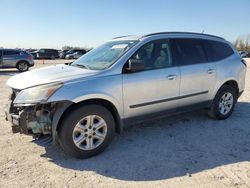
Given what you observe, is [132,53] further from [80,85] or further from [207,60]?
[207,60]

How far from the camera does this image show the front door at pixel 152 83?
4215 mm

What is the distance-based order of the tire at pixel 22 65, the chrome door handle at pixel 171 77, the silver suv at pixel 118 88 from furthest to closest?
the tire at pixel 22 65 → the chrome door handle at pixel 171 77 → the silver suv at pixel 118 88

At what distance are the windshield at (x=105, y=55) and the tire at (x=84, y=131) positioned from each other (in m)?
0.74

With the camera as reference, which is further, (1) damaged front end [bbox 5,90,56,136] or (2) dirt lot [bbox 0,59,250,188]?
(1) damaged front end [bbox 5,90,56,136]

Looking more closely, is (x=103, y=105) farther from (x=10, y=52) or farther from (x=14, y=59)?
(x=10, y=52)

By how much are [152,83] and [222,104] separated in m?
2.17

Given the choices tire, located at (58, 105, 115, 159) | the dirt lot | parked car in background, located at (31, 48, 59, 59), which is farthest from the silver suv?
parked car in background, located at (31, 48, 59, 59)

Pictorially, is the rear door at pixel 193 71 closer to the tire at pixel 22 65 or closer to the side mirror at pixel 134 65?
the side mirror at pixel 134 65

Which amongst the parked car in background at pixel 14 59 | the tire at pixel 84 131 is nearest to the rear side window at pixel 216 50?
the tire at pixel 84 131

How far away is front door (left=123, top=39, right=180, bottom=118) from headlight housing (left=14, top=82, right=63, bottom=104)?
109 centimetres

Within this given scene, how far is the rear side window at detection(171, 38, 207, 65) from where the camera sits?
4.89m

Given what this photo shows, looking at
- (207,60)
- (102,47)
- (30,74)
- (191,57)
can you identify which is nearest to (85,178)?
(30,74)

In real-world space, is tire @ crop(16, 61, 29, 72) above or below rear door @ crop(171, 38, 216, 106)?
below

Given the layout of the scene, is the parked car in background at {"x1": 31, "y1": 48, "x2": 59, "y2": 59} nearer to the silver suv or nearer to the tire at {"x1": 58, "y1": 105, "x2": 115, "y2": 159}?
the silver suv
